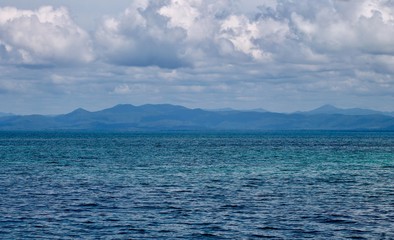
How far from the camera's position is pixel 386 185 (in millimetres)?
59219

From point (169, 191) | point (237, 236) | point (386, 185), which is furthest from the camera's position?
point (386, 185)

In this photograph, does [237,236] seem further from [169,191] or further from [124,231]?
[169,191]

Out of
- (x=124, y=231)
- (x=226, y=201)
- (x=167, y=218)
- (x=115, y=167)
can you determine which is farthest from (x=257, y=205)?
(x=115, y=167)

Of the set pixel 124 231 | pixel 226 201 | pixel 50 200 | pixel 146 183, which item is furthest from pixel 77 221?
pixel 146 183

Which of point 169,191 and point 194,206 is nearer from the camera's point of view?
point 194,206

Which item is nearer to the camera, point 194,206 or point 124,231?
point 124,231

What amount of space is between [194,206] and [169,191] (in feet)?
29.8

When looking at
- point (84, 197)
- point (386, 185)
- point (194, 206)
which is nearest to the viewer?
point (194, 206)

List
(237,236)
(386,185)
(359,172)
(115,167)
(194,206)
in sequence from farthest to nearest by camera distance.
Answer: (115,167), (359,172), (386,185), (194,206), (237,236)

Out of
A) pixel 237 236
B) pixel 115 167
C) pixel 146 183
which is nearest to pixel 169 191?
pixel 146 183

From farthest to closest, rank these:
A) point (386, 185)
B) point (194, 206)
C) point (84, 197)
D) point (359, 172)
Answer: point (359, 172)
point (386, 185)
point (84, 197)
point (194, 206)

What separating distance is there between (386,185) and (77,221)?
105 ft

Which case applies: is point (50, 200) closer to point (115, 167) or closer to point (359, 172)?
point (115, 167)

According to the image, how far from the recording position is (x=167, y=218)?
40.8 m
